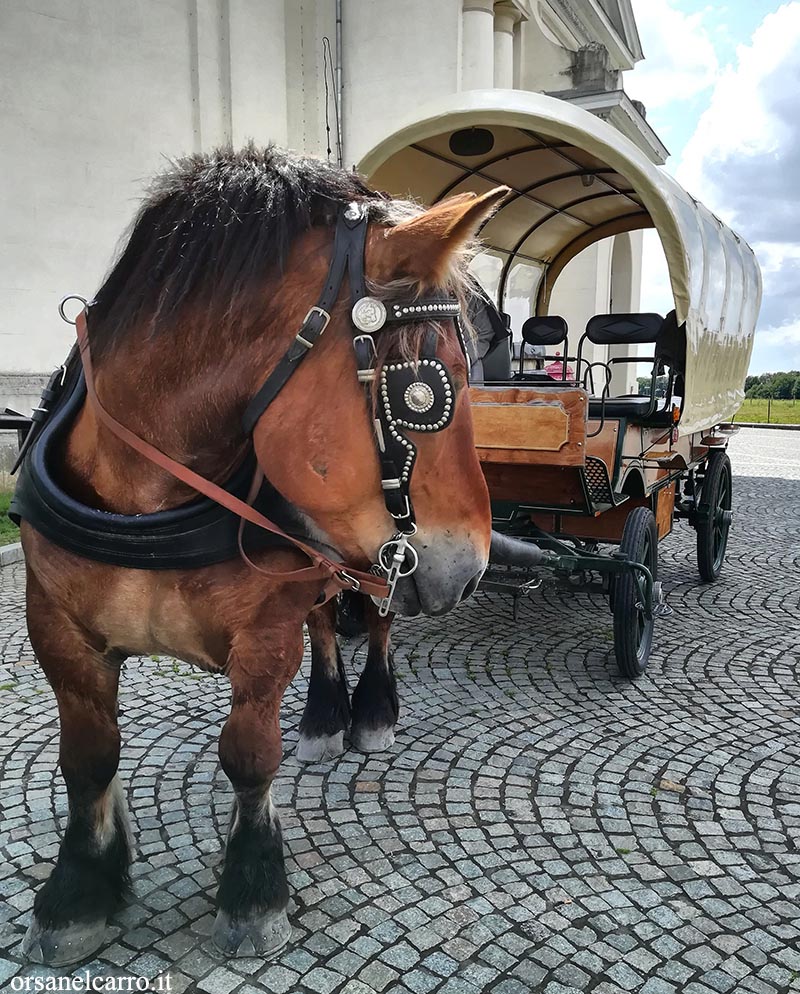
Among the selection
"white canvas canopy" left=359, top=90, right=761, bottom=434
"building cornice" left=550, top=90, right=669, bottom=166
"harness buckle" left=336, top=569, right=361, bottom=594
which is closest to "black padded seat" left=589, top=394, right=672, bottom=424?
"white canvas canopy" left=359, top=90, right=761, bottom=434

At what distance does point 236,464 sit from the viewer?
173 cm

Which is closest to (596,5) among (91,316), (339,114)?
(339,114)

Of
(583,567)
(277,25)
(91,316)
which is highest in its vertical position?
(277,25)

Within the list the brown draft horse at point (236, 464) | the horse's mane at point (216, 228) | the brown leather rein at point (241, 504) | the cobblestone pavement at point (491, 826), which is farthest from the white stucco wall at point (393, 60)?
the brown leather rein at point (241, 504)

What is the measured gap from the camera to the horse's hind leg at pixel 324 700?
2971 mm

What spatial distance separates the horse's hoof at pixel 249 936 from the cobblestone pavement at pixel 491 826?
38 millimetres

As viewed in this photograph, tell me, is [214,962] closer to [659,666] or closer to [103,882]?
[103,882]

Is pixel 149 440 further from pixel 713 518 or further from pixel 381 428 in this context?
pixel 713 518

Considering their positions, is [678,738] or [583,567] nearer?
[678,738]

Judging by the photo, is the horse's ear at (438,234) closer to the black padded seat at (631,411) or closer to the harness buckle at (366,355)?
the harness buckle at (366,355)

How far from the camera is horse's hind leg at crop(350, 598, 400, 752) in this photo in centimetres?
305

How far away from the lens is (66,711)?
192 centimetres

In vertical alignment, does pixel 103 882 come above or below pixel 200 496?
below

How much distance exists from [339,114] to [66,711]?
9.73 m
